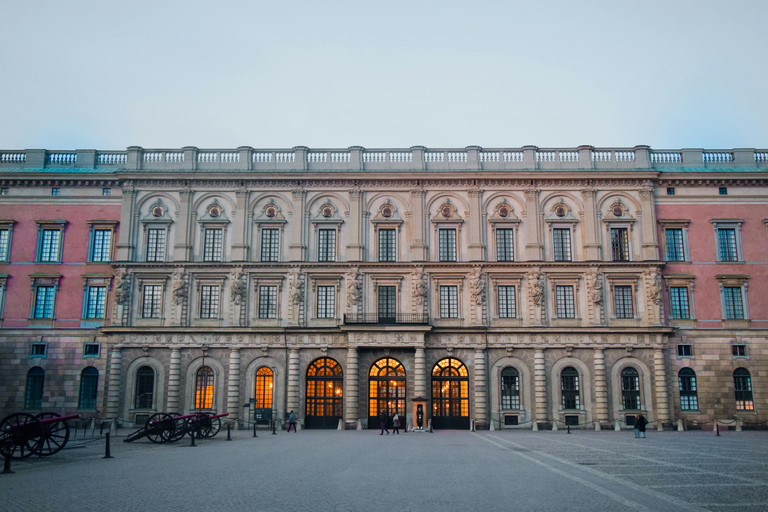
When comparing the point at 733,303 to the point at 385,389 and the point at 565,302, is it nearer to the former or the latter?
the point at 565,302

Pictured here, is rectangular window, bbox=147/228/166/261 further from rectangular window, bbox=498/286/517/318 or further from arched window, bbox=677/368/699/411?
arched window, bbox=677/368/699/411

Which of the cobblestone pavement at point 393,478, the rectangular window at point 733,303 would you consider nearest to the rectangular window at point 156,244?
the cobblestone pavement at point 393,478

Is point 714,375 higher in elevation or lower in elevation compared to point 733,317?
lower

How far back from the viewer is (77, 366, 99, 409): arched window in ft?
146

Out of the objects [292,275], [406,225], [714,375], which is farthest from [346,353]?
[714,375]

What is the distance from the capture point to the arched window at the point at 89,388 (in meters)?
44.6

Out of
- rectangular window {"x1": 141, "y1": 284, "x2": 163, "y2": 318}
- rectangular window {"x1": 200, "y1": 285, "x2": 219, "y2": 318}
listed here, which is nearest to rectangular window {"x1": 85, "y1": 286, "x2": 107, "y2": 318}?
rectangular window {"x1": 141, "y1": 284, "x2": 163, "y2": 318}

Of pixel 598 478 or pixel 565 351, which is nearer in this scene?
pixel 598 478

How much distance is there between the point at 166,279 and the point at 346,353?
13.1 metres

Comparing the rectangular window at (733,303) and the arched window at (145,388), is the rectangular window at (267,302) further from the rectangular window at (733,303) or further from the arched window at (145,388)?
the rectangular window at (733,303)

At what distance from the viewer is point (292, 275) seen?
148ft

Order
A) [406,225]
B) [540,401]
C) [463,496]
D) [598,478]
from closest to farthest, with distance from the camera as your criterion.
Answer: [463,496] → [598,478] → [540,401] → [406,225]

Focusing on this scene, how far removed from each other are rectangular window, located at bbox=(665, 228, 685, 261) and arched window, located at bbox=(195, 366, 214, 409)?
105 feet

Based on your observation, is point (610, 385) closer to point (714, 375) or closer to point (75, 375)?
point (714, 375)
